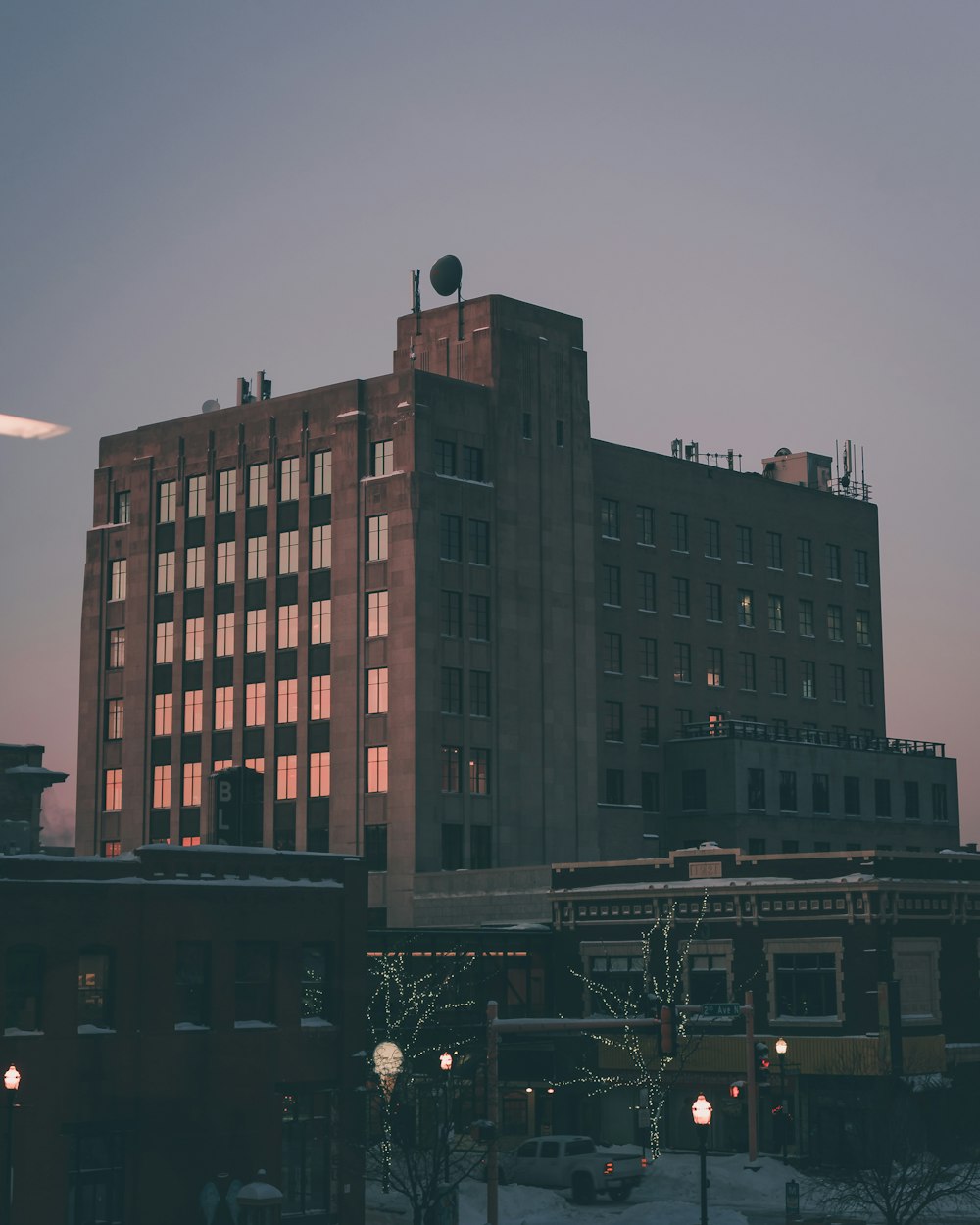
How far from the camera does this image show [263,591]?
335 ft

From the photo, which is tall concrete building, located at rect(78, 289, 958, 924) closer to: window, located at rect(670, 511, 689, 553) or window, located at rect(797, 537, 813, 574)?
window, located at rect(670, 511, 689, 553)

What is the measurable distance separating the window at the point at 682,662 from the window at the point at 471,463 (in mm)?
16979

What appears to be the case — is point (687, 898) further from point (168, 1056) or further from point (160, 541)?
point (160, 541)

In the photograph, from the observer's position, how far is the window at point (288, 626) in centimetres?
10038

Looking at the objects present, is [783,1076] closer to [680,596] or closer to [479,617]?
[479,617]

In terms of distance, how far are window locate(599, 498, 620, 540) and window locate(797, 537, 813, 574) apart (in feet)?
52.9

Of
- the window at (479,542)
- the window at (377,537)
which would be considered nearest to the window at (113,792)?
the window at (377,537)

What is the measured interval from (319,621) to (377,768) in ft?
27.8

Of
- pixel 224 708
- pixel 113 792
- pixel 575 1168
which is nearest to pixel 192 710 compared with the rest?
pixel 224 708

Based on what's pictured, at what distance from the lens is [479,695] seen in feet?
319

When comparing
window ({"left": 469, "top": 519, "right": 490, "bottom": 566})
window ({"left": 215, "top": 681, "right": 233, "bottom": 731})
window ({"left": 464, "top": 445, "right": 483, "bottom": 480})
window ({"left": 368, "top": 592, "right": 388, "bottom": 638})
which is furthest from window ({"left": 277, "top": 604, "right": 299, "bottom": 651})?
window ({"left": 464, "top": 445, "right": 483, "bottom": 480})

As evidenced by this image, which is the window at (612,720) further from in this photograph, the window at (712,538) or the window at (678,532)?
the window at (712,538)

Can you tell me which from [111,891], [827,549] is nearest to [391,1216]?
[111,891]

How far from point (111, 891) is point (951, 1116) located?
33.6 metres
